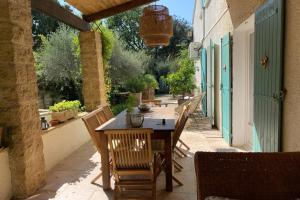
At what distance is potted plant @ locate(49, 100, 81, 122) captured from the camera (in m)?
4.70

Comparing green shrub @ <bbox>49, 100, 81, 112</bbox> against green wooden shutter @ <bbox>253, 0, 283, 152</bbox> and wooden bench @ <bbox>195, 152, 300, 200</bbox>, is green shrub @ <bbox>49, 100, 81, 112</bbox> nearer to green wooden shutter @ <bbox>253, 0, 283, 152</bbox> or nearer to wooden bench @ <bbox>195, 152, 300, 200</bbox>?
green wooden shutter @ <bbox>253, 0, 283, 152</bbox>

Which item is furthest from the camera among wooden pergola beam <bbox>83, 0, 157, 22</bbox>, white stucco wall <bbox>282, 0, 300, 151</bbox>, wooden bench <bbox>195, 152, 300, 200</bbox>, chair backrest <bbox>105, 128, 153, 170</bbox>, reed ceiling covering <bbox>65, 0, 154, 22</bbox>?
wooden pergola beam <bbox>83, 0, 157, 22</bbox>

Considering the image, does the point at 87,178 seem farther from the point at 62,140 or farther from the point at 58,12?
the point at 58,12

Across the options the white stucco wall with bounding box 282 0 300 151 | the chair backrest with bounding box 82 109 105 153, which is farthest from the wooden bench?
the chair backrest with bounding box 82 109 105 153

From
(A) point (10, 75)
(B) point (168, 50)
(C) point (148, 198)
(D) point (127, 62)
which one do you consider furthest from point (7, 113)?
(B) point (168, 50)

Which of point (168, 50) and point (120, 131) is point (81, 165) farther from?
point (168, 50)

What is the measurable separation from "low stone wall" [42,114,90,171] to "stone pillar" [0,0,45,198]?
704mm

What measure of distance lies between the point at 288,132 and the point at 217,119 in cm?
400

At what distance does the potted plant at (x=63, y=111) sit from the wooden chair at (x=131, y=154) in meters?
2.19

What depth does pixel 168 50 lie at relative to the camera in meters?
19.7

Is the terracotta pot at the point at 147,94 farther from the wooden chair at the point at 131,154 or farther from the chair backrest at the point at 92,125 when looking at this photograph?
the wooden chair at the point at 131,154

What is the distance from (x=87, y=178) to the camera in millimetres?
3686

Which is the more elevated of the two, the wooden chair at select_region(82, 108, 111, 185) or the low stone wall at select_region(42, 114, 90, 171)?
the wooden chair at select_region(82, 108, 111, 185)

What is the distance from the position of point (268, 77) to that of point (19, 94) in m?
2.71
